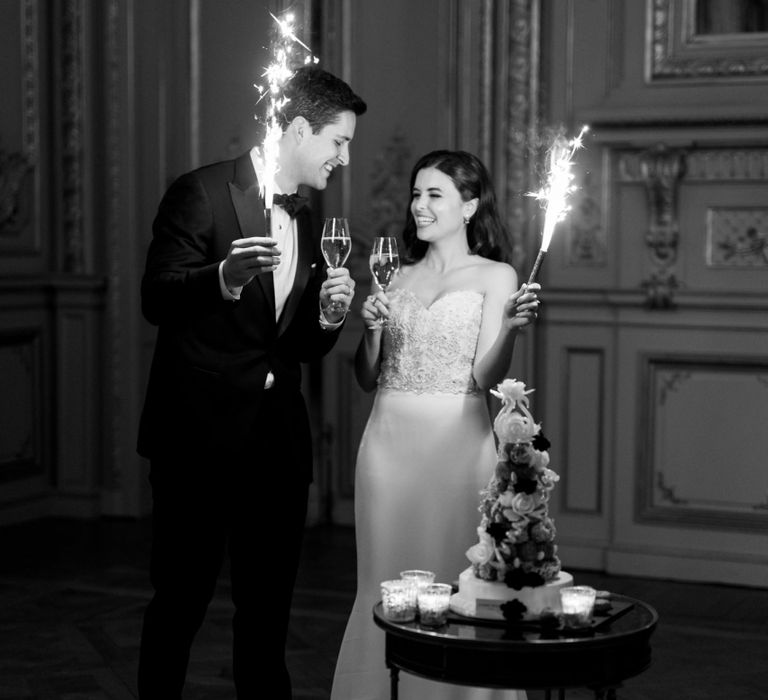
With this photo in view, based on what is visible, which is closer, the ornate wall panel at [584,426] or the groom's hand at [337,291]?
the groom's hand at [337,291]

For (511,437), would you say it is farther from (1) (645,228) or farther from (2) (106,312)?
(2) (106,312)

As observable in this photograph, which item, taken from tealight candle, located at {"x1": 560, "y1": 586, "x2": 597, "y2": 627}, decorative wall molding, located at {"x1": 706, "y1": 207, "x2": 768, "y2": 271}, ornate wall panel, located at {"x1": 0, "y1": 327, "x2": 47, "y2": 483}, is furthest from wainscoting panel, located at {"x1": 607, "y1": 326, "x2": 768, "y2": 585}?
tealight candle, located at {"x1": 560, "y1": 586, "x2": 597, "y2": 627}

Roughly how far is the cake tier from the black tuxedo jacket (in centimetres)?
68

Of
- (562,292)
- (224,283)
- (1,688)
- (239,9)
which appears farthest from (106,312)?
(224,283)

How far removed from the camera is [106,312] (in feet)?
21.6

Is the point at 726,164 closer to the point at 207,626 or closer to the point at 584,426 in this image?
the point at 584,426

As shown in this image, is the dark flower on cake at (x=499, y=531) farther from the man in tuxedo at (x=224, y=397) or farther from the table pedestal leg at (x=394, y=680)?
the man in tuxedo at (x=224, y=397)

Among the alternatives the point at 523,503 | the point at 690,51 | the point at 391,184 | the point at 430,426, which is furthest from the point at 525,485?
the point at 391,184

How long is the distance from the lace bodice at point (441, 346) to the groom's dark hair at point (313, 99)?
70 centimetres

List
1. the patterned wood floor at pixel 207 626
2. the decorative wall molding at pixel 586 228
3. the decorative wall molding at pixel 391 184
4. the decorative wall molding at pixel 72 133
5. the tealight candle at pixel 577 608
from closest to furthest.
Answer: the tealight candle at pixel 577 608 < the patterned wood floor at pixel 207 626 < the decorative wall molding at pixel 586 228 < the decorative wall molding at pixel 391 184 < the decorative wall molding at pixel 72 133

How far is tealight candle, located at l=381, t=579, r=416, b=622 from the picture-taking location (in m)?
2.60

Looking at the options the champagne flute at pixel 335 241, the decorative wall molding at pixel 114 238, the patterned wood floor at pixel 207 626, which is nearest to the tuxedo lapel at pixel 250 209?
the champagne flute at pixel 335 241

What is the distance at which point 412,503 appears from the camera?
3545 millimetres

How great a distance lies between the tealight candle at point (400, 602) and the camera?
2.60 meters
